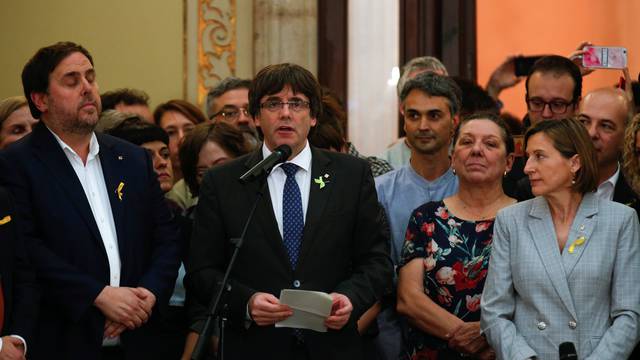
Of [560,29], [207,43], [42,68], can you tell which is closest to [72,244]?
[42,68]

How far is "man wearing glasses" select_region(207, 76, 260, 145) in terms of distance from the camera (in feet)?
20.2

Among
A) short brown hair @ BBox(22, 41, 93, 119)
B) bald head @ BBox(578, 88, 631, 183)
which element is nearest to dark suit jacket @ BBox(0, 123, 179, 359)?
short brown hair @ BBox(22, 41, 93, 119)

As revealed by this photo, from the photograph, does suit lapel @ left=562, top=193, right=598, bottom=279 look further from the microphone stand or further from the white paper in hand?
the microphone stand

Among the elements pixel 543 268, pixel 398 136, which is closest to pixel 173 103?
pixel 398 136

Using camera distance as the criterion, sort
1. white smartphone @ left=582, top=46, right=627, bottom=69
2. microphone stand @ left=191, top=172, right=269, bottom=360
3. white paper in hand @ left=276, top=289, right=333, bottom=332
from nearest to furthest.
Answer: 1. microphone stand @ left=191, top=172, right=269, bottom=360
2. white paper in hand @ left=276, top=289, right=333, bottom=332
3. white smartphone @ left=582, top=46, right=627, bottom=69

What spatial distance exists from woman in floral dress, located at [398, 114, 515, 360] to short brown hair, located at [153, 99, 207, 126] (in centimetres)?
226

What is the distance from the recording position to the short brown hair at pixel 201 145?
5.33 meters

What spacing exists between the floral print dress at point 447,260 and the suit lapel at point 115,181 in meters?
1.20

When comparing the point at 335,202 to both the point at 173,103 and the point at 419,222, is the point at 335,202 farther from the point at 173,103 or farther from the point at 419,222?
the point at 173,103

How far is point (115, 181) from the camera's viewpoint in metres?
4.52

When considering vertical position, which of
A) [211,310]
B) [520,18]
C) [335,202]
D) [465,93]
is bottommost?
[211,310]

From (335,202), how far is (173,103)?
2665 millimetres

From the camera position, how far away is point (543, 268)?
416cm

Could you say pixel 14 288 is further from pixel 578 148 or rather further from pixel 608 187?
pixel 608 187
